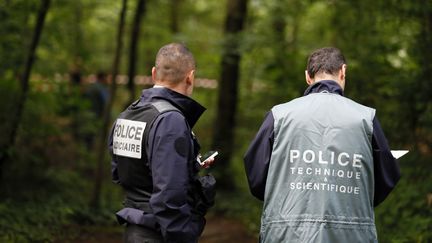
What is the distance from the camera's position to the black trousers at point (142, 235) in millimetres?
3889

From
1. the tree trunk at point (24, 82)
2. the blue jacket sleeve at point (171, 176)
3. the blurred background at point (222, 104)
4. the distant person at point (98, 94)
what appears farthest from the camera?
the distant person at point (98, 94)

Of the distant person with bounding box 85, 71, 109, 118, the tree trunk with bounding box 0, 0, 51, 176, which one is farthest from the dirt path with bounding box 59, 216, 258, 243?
the distant person with bounding box 85, 71, 109, 118

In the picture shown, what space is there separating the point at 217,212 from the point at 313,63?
7382mm

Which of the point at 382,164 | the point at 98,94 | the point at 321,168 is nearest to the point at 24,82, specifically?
the point at 98,94

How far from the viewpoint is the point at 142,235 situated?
3910 mm

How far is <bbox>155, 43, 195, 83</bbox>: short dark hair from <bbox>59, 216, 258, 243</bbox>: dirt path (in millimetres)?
4179

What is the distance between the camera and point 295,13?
12266 millimetres

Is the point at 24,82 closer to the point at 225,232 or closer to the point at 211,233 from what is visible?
the point at 211,233

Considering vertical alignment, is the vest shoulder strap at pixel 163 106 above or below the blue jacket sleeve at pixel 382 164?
above

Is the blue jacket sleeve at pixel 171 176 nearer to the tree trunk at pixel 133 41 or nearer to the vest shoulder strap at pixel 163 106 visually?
the vest shoulder strap at pixel 163 106

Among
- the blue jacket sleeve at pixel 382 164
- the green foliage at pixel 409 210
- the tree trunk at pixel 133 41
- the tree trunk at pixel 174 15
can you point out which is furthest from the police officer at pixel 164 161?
the tree trunk at pixel 174 15

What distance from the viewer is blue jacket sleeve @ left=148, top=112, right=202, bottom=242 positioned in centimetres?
371

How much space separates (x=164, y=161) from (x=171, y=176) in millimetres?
102

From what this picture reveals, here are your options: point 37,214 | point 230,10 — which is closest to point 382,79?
point 230,10
